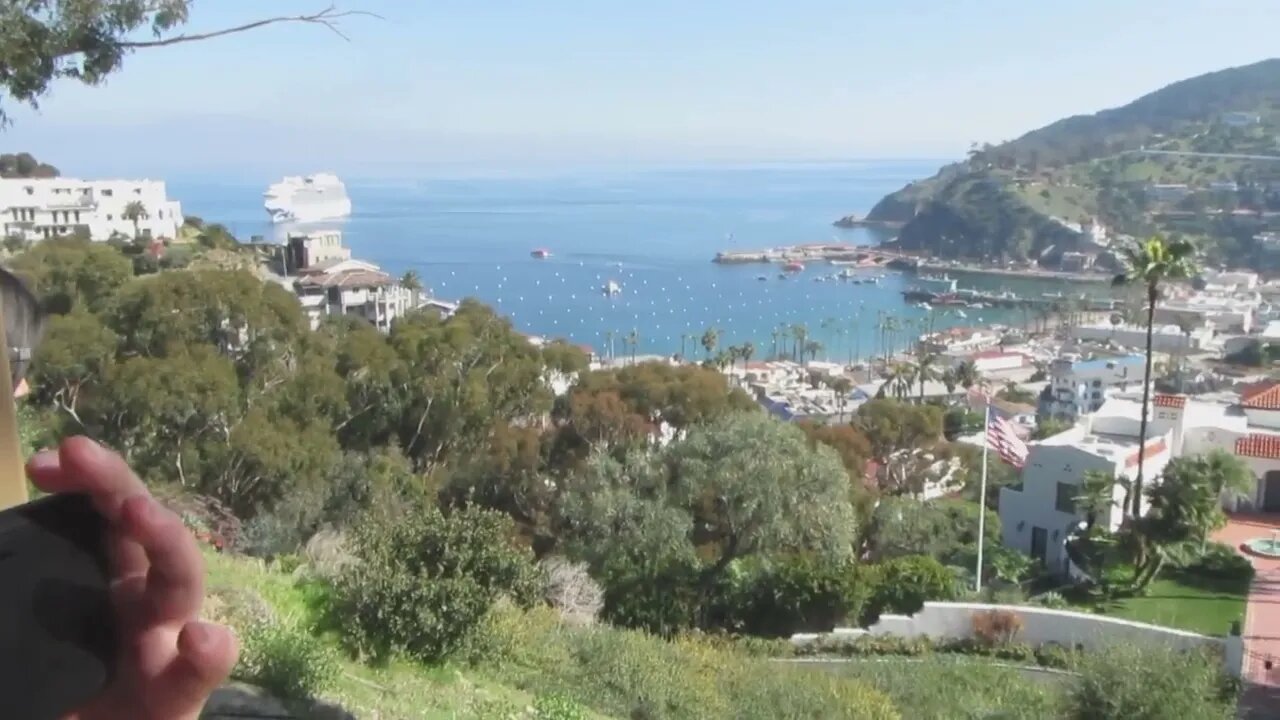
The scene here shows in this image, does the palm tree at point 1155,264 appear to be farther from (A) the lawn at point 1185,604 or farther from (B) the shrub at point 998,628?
(B) the shrub at point 998,628

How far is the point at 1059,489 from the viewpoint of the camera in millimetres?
16438

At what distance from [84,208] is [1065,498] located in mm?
27678

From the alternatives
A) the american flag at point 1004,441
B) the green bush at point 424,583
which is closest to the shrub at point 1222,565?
the american flag at point 1004,441

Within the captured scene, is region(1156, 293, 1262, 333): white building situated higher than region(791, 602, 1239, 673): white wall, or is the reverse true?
region(791, 602, 1239, 673): white wall

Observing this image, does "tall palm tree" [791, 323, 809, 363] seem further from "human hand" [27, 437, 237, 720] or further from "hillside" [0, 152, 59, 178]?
"human hand" [27, 437, 237, 720]

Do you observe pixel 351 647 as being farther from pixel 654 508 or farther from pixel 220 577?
pixel 654 508

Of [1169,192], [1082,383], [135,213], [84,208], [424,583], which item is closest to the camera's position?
[424,583]

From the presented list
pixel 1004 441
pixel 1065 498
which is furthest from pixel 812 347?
pixel 1004 441

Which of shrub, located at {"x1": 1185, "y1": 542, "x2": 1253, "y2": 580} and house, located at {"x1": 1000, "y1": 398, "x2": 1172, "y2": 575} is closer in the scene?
shrub, located at {"x1": 1185, "y1": 542, "x2": 1253, "y2": 580}

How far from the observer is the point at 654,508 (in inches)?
464

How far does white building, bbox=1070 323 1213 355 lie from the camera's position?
62.6 meters

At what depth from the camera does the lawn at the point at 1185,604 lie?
1211cm

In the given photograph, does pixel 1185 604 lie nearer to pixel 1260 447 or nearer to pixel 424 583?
pixel 1260 447

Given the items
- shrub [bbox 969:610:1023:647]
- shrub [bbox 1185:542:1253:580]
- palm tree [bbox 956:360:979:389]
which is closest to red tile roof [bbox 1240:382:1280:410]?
shrub [bbox 1185:542:1253:580]
